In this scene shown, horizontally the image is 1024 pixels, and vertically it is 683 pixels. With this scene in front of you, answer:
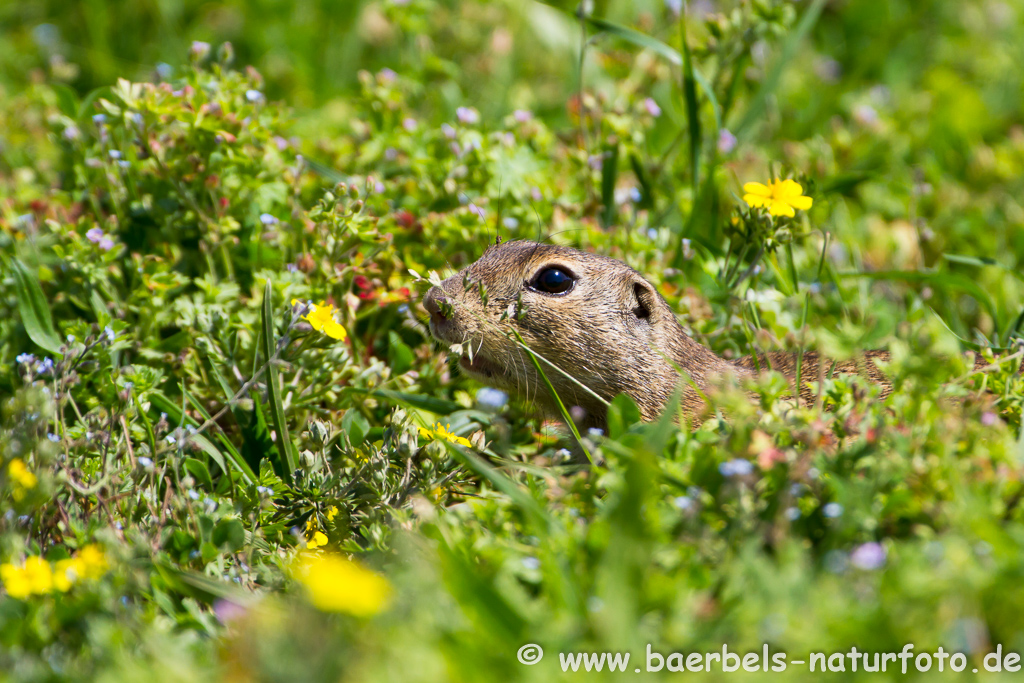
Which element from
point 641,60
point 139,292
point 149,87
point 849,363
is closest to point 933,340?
point 849,363

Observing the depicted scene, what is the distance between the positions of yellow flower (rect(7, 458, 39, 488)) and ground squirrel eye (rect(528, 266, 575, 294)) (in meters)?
1.96

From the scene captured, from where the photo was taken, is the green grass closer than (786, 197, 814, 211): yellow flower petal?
Yes

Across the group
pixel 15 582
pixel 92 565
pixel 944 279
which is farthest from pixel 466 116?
pixel 15 582

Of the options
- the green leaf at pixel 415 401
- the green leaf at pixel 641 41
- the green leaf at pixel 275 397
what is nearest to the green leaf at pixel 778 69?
the green leaf at pixel 641 41

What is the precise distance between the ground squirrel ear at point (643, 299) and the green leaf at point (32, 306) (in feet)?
7.85

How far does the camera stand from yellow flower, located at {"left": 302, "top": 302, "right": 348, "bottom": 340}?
3.19m

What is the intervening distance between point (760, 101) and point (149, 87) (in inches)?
131

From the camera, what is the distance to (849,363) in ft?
13.0

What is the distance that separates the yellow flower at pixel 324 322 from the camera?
10.5ft

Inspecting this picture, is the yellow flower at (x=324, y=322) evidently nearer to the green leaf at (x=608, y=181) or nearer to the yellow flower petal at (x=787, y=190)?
the yellow flower petal at (x=787, y=190)

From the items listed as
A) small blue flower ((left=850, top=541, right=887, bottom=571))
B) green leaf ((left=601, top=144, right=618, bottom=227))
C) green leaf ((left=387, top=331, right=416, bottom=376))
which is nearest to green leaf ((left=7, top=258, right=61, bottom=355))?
green leaf ((left=387, top=331, right=416, bottom=376))

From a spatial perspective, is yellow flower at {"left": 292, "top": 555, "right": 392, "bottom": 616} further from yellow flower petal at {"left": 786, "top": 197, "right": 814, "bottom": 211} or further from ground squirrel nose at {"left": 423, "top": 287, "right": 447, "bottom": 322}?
yellow flower petal at {"left": 786, "top": 197, "right": 814, "bottom": 211}

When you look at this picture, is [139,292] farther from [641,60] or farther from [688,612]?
[641,60]

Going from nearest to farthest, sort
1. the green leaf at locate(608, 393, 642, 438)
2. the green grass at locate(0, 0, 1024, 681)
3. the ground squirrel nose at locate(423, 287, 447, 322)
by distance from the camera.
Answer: the green grass at locate(0, 0, 1024, 681), the green leaf at locate(608, 393, 642, 438), the ground squirrel nose at locate(423, 287, 447, 322)
